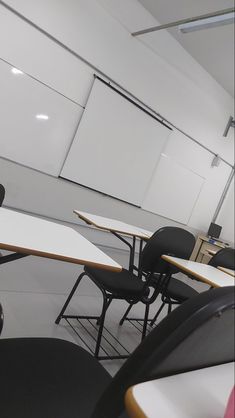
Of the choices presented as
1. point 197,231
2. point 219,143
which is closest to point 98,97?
point 219,143

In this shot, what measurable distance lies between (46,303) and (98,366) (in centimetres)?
141

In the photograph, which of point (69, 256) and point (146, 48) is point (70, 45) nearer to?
point (146, 48)

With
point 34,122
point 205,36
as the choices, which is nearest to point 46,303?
point 34,122

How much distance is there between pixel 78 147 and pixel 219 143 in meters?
3.16

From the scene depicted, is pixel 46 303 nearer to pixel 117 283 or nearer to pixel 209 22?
pixel 117 283

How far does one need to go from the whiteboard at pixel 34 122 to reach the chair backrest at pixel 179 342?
3275 millimetres

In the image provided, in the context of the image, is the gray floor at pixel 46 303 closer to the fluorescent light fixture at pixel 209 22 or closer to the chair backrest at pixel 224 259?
the chair backrest at pixel 224 259

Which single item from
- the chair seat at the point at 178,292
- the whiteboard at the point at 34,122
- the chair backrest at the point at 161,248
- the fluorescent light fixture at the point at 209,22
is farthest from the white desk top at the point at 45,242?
the fluorescent light fixture at the point at 209,22

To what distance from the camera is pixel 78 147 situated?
393cm

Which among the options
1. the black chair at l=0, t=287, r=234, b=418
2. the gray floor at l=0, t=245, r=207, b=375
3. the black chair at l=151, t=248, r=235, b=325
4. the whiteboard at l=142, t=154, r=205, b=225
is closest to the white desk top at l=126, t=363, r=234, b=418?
the black chair at l=0, t=287, r=234, b=418

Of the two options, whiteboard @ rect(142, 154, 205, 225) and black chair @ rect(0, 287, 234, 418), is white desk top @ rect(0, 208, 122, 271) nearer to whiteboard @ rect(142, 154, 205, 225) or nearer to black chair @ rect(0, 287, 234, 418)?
black chair @ rect(0, 287, 234, 418)

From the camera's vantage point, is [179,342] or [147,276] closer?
[179,342]

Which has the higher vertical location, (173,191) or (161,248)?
(173,191)

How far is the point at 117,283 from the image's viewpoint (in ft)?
6.17
